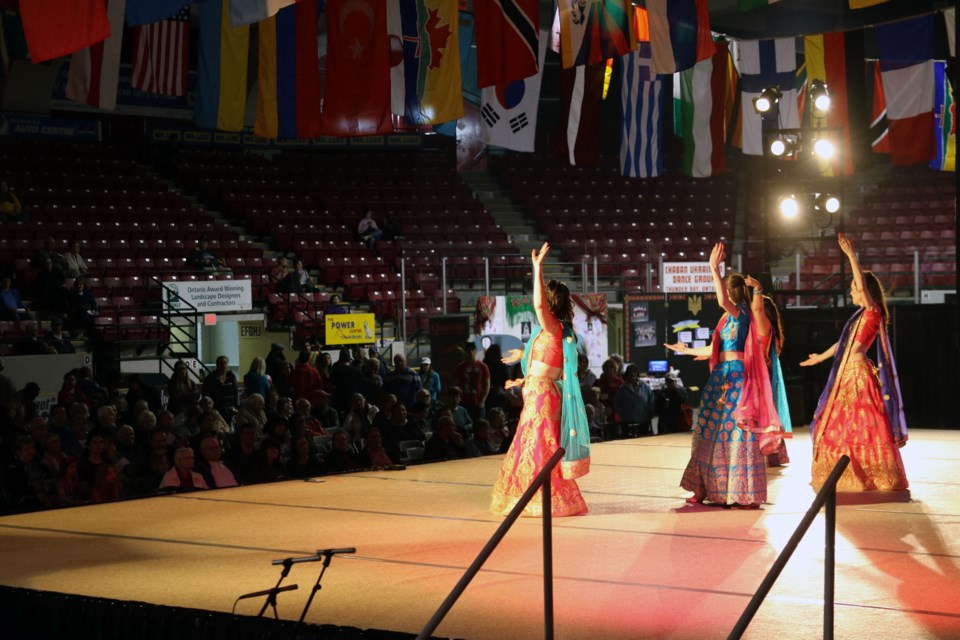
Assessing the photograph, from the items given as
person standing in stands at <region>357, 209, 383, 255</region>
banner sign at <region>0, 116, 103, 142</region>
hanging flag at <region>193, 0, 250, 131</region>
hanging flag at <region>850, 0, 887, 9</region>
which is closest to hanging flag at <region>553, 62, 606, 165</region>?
hanging flag at <region>193, 0, 250, 131</region>

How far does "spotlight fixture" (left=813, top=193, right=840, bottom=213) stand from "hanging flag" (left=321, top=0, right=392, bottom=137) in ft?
15.8

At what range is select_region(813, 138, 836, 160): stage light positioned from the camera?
1349 cm

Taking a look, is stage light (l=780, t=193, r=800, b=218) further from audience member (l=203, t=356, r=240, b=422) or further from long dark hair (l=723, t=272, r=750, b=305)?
audience member (l=203, t=356, r=240, b=422)

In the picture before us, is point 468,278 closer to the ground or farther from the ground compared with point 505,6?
closer to the ground

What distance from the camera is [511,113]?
45.7 ft

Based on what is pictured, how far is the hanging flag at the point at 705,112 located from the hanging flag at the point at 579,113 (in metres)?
1.83

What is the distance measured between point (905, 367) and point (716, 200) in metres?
12.8

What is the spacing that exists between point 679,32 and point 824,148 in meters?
2.44

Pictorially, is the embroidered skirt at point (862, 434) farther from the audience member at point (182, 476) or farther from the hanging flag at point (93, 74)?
the hanging flag at point (93, 74)

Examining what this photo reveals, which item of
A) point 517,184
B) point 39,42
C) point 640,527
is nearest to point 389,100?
point 39,42

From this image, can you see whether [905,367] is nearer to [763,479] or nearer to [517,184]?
[763,479]

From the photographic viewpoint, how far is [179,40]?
1277cm

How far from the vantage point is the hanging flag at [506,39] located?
38.3 ft

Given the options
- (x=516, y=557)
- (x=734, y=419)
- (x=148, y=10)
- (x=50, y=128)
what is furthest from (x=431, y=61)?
(x=50, y=128)
